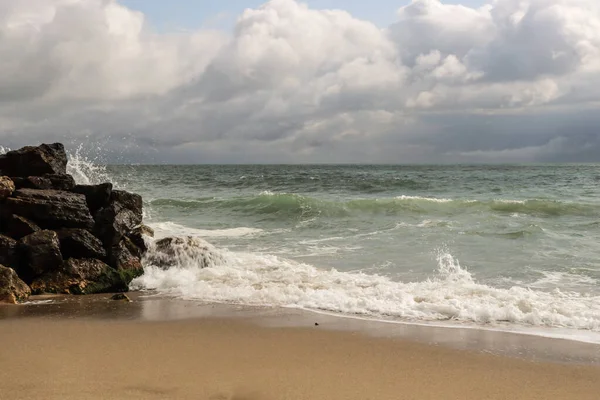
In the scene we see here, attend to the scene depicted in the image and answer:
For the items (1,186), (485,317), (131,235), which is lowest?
(485,317)

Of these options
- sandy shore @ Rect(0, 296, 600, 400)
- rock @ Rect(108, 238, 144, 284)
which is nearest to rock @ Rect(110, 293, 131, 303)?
rock @ Rect(108, 238, 144, 284)

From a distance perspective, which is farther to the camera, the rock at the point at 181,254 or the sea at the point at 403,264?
the rock at the point at 181,254

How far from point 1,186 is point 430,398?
8760 mm

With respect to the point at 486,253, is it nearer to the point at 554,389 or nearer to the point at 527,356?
the point at 527,356

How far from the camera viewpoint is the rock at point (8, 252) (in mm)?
8797

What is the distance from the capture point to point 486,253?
12812 millimetres

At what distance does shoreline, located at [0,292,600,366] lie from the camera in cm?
606

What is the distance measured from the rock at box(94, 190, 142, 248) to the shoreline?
5.52ft

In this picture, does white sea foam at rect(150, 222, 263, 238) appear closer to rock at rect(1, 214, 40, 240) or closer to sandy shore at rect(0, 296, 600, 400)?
rock at rect(1, 214, 40, 240)

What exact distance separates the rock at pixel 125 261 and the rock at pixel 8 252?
156 centimetres

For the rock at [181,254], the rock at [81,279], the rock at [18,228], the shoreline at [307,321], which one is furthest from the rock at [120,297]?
the rock at [18,228]

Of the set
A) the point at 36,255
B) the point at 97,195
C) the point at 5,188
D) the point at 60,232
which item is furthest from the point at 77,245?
the point at 97,195

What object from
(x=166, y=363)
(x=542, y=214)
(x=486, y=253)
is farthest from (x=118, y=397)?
(x=542, y=214)

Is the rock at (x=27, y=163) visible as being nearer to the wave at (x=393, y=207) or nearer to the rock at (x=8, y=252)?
the rock at (x=8, y=252)
